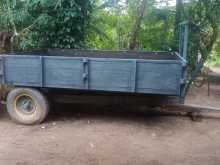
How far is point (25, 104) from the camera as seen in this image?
6352 mm

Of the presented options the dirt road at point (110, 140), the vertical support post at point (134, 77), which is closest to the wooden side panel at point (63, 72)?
the dirt road at point (110, 140)

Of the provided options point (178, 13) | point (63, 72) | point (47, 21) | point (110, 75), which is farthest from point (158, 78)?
point (178, 13)

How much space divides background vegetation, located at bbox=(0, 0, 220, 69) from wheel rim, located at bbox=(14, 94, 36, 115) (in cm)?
227

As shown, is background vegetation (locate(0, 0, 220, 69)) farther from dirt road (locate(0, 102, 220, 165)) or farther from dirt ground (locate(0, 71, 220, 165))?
dirt road (locate(0, 102, 220, 165))

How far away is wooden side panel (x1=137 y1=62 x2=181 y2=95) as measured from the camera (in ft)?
17.9

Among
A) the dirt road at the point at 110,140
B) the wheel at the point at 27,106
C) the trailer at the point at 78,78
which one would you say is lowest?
the dirt road at the point at 110,140

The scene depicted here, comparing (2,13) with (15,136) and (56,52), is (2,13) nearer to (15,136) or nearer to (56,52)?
(56,52)

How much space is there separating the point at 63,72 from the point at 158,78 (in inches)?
62.0

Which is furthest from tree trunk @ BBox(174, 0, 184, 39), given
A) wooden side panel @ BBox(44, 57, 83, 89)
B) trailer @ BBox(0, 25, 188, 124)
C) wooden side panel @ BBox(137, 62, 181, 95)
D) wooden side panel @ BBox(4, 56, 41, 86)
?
wooden side panel @ BBox(4, 56, 41, 86)

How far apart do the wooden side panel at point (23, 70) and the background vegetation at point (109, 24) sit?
2.13 metres

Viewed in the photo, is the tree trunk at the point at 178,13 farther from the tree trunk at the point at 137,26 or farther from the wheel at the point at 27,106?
the wheel at the point at 27,106

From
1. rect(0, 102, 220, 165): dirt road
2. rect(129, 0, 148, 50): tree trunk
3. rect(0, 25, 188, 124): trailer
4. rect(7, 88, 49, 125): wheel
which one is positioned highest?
rect(129, 0, 148, 50): tree trunk

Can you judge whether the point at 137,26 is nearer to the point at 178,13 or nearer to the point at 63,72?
the point at 178,13

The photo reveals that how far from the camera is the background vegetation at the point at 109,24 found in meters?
8.23
